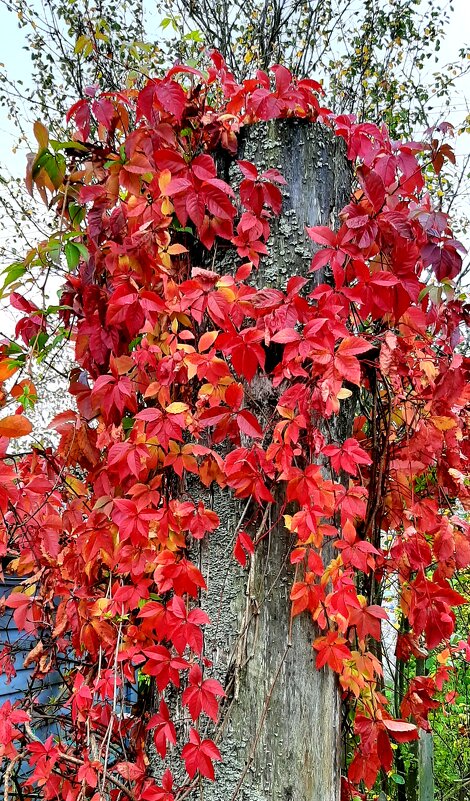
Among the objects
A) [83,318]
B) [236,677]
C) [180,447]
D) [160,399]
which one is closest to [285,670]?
[236,677]

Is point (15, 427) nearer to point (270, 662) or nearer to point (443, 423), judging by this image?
point (270, 662)

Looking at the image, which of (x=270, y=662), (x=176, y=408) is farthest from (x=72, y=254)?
(x=270, y=662)

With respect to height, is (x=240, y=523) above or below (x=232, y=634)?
above

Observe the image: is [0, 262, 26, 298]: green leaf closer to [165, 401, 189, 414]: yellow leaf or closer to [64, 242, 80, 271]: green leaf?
[64, 242, 80, 271]: green leaf

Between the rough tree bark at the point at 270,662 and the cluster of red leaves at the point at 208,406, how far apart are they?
0.04 meters

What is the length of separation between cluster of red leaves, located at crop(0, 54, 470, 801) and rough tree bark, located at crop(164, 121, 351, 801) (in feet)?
0.13

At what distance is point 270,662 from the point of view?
1.20m

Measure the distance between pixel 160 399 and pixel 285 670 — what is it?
627 mm

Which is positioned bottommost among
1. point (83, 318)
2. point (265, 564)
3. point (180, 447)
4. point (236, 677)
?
point (236, 677)

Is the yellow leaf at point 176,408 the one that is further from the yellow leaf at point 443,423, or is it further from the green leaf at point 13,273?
the yellow leaf at point 443,423

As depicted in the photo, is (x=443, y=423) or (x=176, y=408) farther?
(x=443, y=423)

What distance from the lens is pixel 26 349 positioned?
1.43 metres

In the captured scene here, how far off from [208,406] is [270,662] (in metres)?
0.55

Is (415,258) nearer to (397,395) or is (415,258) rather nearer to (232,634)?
(397,395)
